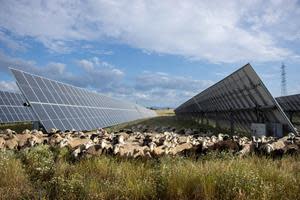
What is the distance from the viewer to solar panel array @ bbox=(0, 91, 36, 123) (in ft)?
102

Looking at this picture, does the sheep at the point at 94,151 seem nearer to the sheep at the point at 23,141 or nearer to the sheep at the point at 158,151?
the sheep at the point at 158,151

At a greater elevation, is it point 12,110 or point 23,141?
point 12,110

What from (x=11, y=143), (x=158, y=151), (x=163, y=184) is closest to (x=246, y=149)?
(x=158, y=151)

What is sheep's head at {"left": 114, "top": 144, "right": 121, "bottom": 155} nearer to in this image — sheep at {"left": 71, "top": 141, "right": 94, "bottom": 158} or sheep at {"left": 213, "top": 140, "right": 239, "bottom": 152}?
sheep at {"left": 71, "top": 141, "right": 94, "bottom": 158}

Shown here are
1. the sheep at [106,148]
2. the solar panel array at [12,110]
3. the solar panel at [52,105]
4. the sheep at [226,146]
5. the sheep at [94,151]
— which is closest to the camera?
the sheep at [94,151]

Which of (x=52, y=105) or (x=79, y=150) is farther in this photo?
(x=52, y=105)

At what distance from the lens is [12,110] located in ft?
111

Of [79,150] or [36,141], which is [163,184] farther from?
[36,141]

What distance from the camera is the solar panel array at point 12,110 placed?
102 ft

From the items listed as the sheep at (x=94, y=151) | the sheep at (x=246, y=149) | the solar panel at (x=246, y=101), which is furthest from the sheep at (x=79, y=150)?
the solar panel at (x=246, y=101)

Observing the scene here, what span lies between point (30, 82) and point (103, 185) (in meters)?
15.2

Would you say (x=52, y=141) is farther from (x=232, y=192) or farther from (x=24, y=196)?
(x=232, y=192)

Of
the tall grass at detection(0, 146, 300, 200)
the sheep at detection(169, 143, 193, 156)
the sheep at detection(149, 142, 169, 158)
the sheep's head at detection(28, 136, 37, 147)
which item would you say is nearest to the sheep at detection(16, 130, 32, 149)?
the sheep's head at detection(28, 136, 37, 147)

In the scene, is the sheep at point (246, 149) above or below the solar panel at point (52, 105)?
below
